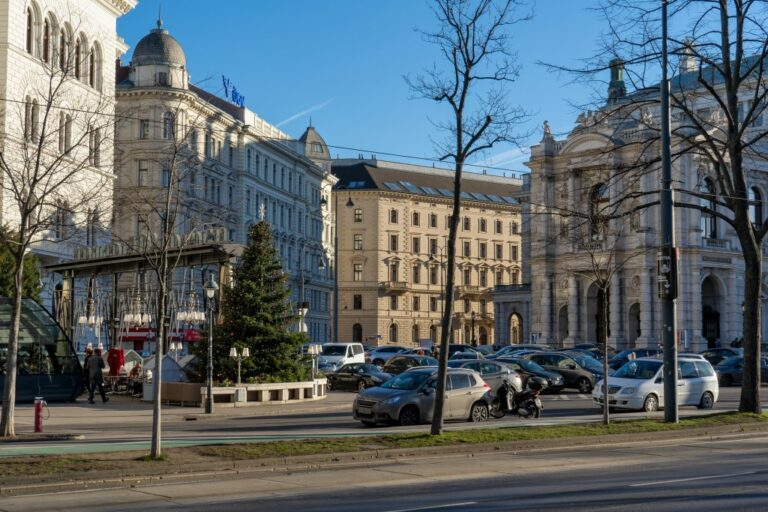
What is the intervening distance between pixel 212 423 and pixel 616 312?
199ft

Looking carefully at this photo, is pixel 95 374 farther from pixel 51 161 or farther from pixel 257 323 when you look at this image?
pixel 51 161

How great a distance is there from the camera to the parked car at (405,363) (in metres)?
45.3

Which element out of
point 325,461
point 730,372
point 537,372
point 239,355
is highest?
point 239,355

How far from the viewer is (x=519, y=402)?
3031 centimetres

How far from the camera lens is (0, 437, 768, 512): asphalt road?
13812 millimetres

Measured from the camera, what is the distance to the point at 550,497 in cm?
1438

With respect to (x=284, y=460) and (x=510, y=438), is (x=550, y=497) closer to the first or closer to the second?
(x=284, y=460)

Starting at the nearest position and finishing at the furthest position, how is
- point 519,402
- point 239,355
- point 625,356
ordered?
point 519,402, point 239,355, point 625,356

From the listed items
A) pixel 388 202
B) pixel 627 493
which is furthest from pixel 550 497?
pixel 388 202

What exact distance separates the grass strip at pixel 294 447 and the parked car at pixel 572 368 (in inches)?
659

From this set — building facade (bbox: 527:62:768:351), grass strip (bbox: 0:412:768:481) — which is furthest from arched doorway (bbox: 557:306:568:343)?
grass strip (bbox: 0:412:768:481)

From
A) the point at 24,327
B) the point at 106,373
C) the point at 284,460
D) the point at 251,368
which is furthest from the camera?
the point at 106,373

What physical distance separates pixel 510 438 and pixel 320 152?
10856 cm

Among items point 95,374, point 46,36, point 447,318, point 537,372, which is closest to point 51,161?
point 95,374
